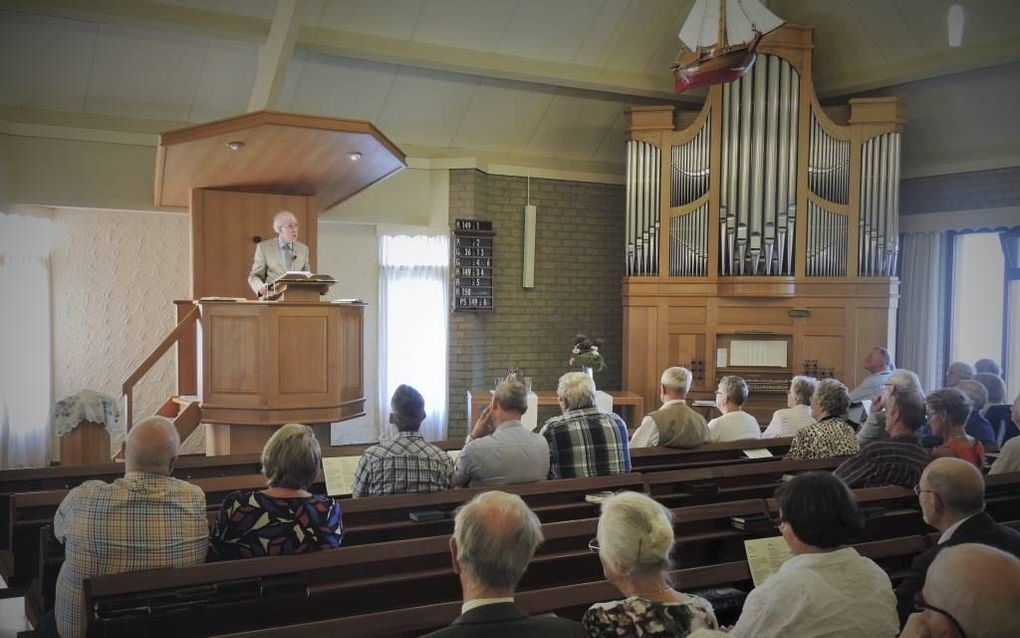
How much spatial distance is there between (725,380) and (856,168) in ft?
12.8

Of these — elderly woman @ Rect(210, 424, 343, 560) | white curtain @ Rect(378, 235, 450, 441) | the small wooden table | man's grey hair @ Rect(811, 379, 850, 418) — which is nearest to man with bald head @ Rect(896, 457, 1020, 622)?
man's grey hair @ Rect(811, 379, 850, 418)

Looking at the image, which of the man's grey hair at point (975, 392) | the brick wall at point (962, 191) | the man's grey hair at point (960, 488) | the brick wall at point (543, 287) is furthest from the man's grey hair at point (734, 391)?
the brick wall at point (962, 191)

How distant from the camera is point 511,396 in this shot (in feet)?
11.7

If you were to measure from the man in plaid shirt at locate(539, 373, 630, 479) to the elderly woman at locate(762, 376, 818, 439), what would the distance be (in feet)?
4.86

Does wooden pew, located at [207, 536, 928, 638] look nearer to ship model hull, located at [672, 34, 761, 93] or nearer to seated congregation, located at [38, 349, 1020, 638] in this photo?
seated congregation, located at [38, 349, 1020, 638]

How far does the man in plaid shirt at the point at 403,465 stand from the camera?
3.30 meters

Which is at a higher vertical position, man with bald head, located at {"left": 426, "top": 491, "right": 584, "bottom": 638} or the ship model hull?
the ship model hull

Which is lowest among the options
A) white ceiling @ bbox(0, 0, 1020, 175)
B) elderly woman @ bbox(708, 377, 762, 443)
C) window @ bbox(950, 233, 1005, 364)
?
elderly woman @ bbox(708, 377, 762, 443)

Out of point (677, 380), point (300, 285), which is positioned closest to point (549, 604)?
point (677, 380)

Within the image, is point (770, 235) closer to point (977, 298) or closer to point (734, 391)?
point (977, 298)

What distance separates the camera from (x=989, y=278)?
790 cm

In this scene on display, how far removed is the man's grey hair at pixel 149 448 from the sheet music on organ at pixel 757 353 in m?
6.43

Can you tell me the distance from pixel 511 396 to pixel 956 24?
6.15 meters

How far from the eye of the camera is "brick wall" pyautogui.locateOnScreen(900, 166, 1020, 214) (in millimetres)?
7680
